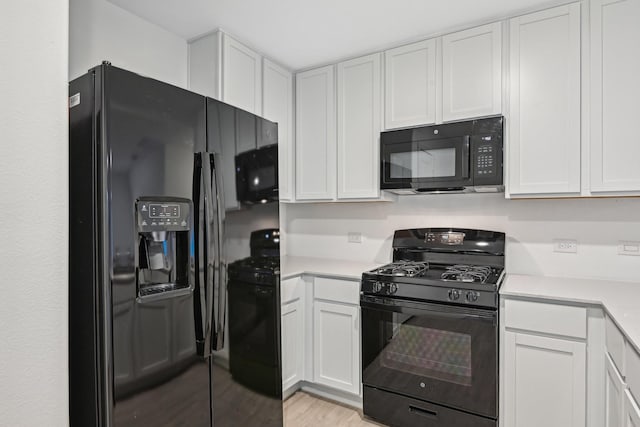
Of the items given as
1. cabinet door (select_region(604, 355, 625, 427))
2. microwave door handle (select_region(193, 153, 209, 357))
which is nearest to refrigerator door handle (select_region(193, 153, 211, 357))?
microwave door handle (select_region(193, 153, 209, 357))

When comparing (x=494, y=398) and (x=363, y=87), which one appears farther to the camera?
(x=363, y=87)

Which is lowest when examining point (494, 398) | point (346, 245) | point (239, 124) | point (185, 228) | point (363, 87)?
point (494, 398)

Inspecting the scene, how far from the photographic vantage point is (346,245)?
308 cm

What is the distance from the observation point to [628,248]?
211cm

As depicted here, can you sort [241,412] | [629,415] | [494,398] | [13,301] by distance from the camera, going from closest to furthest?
[13,301] < [629,415] < [241,412] < [494,398]

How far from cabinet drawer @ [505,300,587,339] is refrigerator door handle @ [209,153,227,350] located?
1410 mm

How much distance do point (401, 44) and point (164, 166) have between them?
1860 mm

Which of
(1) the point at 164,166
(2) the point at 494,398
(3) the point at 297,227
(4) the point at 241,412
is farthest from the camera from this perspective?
(3) the point at 297,227

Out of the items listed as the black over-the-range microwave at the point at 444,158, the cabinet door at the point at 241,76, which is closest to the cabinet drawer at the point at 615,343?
the black over-the-range microwave at the point at 444,158

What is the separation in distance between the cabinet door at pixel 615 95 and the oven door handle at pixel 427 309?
889 mm

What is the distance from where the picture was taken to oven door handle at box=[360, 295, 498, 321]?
1928 millimetres

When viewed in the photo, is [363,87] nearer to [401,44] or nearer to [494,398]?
[401,44]

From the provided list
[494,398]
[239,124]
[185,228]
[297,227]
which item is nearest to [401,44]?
[239,124]

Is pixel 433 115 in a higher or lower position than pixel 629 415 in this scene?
higher
